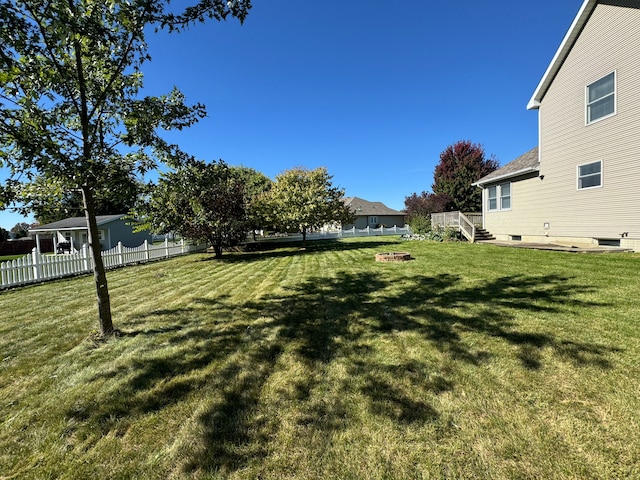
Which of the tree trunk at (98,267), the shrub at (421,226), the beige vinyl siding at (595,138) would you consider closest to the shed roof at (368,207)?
the shrub at (421,226)

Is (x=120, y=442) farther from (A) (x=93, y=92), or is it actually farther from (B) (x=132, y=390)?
(A) (x=93, y=92)

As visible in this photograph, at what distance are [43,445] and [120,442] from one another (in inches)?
23.0

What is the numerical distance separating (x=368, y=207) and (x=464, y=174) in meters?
14.8

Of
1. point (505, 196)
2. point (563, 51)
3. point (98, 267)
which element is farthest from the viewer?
point (505, 196)

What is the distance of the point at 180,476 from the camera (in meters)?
1.89

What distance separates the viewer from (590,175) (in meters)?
10.5

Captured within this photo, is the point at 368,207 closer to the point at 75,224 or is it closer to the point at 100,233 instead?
the point at 100,233

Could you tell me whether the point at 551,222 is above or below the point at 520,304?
above

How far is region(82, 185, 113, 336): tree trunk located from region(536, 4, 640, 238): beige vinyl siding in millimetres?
13750

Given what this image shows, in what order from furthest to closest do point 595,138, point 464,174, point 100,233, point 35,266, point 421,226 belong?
point 464,174 → point 100,233 → point 421,226 → point 595,138 → point 35,266

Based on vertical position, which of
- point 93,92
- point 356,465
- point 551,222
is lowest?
point 356,465

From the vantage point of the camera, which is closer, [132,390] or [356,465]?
[356,465]

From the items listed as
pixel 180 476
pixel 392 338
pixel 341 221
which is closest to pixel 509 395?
pixel 392 338

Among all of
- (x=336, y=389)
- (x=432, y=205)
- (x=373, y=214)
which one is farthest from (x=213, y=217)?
(x=373, y=214)
